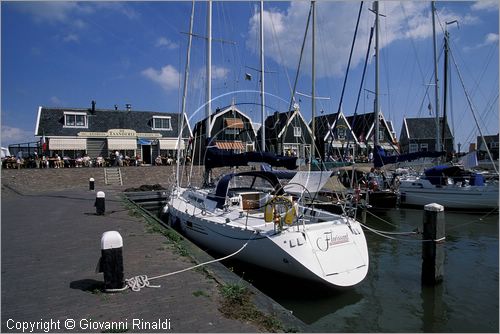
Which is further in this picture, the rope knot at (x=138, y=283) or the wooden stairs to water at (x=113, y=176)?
the wooden stairs to water at (x=113, y=176)

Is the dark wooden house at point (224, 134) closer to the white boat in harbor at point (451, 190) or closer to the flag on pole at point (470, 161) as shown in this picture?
the white boat in harbor at point (451, 190)

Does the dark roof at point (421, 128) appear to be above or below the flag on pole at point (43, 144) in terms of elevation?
above

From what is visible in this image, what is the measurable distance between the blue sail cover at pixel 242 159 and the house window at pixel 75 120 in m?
28.4

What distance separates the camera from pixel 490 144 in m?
54.0

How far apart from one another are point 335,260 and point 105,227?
7858 mm

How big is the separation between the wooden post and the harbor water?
28 centimetres

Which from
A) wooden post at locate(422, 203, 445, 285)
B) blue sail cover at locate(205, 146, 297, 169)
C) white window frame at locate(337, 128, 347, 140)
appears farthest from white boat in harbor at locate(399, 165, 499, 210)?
white window frame at locate(337, 128, 347, 140)

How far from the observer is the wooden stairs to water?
29688mm

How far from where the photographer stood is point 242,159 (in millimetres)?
13148

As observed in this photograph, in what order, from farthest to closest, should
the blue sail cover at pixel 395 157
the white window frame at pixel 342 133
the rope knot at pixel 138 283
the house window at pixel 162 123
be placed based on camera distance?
the white window frame at pixel 342 133
the house window at pixel 162 123
the blue sail cover at pixel 395 157
the rope knot at pixel 138 283

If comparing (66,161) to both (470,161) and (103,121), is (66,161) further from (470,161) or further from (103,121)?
(470,161)

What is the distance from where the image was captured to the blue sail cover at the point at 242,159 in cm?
1257

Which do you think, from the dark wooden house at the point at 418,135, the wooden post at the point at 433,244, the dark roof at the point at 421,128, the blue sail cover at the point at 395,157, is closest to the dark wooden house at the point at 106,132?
the blue sail cover at the point at 395,157

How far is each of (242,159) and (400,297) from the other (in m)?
7.14
